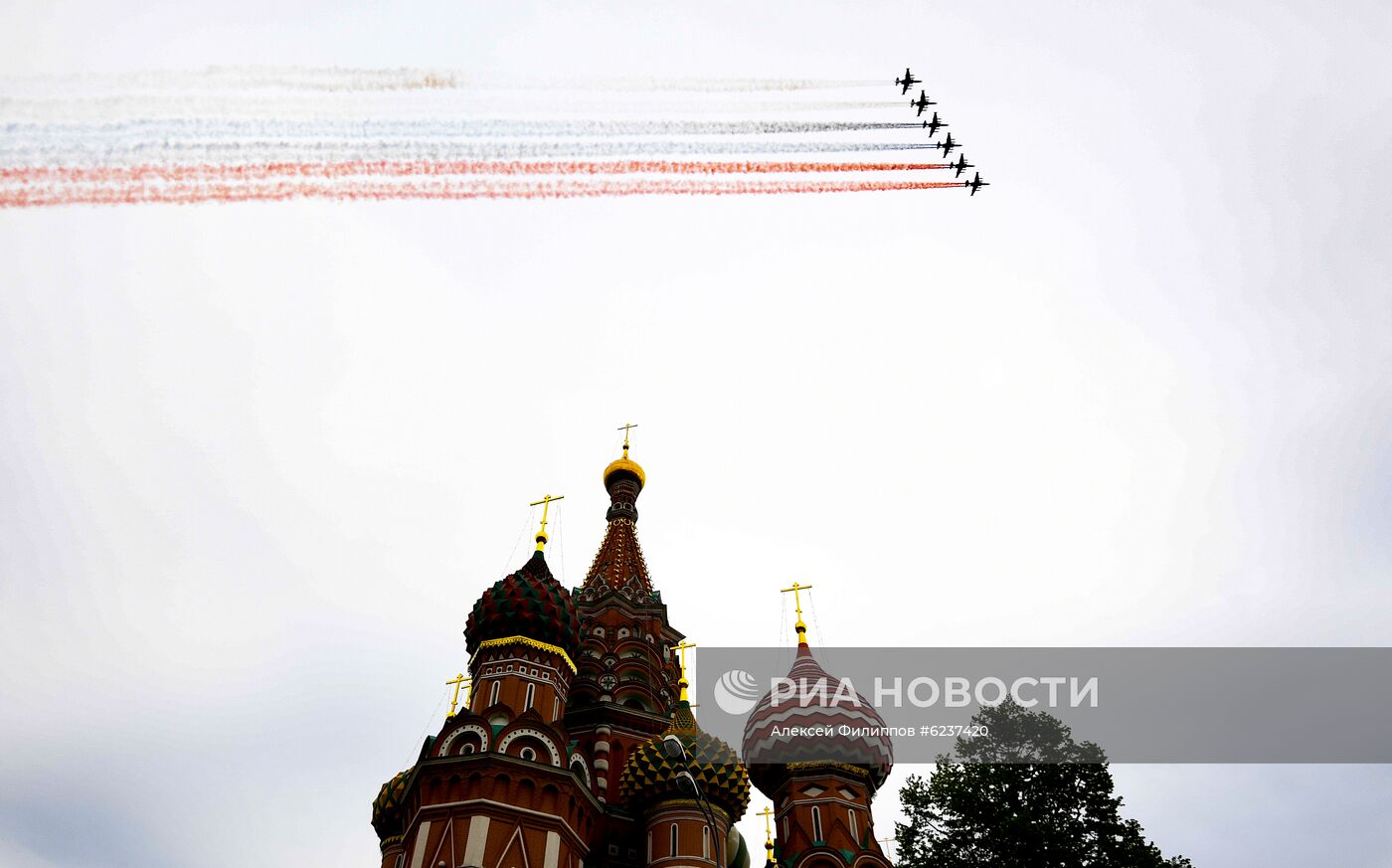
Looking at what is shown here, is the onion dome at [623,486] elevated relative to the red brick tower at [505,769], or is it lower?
elevated

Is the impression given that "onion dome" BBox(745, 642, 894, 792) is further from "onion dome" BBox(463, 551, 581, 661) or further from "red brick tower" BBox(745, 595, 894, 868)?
"onion dome" BBox(463, 551, 581, 661)

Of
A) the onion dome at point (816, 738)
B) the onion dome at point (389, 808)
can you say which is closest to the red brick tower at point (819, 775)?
the onion dome at point (816, 738)

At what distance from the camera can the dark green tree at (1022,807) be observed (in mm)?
24734

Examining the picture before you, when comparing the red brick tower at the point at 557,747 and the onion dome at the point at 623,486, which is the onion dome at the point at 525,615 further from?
the onion dome at the point at 623,486

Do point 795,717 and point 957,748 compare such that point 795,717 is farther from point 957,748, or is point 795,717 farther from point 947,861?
point 947,861

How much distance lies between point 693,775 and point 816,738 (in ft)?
17.7

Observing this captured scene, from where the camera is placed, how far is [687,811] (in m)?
30.3

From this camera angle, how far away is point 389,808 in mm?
32125

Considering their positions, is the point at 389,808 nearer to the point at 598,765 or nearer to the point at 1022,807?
the point at 598,765

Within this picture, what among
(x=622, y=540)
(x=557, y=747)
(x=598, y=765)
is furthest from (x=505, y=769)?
(x=622, y=540)

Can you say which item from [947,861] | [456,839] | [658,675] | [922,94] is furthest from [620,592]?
[922,94]

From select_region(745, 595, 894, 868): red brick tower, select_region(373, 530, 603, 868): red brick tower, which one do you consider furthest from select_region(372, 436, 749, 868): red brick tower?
select_region(745, 595, 894, 868): red brick tower

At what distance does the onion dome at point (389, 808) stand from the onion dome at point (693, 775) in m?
6.92

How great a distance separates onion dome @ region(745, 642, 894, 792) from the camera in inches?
1345
